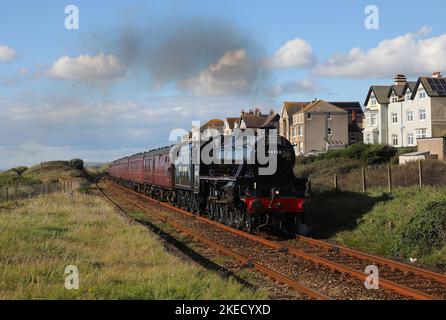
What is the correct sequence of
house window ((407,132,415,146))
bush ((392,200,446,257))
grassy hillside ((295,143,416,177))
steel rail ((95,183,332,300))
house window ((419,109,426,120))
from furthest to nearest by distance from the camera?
house window ((407,132,415,146)) < house window ((419,109,426,120)) < grassy hillside ((295,143,416,177)) < bush ((392,200,446,257)) < steel rail ((95,183,332,300))

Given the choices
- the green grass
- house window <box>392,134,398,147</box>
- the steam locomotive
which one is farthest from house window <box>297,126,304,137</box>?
the green grass

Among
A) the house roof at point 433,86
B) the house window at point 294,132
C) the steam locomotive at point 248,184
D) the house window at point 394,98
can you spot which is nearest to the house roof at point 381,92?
the house window at point 394,98

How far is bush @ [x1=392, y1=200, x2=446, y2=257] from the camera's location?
1277 cm

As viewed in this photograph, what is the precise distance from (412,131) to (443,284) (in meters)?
53.8

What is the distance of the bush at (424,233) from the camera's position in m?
12.8

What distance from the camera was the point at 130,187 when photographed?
55969 millimetres

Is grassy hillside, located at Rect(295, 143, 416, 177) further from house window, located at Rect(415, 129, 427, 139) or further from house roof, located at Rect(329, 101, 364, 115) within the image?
house roof, located at Rect(329, 101, 364, 115)

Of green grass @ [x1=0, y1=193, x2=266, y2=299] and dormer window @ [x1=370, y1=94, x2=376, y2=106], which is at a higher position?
dormer window @ [x1=370, y1=94, x2=376, y2=106]

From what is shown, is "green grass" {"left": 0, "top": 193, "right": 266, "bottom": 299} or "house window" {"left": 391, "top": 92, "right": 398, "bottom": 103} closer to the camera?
"green grass" {"left": 0, "top": 193, "right": 266, "bottom": 299}

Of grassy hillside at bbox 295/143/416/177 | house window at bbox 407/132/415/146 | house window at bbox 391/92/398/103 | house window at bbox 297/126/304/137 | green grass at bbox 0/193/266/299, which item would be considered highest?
house window at bbox 391/92/398/103

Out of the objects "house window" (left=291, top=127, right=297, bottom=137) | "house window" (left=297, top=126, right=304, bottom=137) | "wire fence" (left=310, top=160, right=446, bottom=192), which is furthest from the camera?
"house window" (left=291, top=127, right=297, bottom=137)

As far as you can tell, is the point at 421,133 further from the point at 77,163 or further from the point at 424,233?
the point at 77,163

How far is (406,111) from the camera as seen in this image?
61.7m

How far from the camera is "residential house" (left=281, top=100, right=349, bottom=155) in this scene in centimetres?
7944
